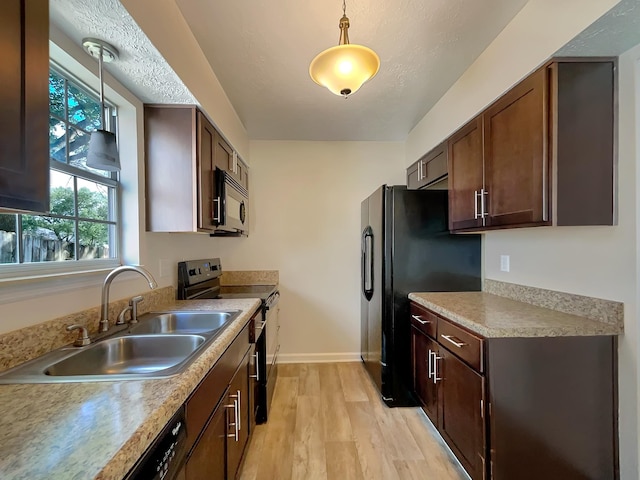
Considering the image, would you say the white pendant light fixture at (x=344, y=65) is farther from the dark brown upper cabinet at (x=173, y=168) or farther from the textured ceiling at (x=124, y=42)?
the dark brown upper cabinet at (x=173, y=168)

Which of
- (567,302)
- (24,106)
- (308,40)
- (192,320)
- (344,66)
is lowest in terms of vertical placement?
(192,320)

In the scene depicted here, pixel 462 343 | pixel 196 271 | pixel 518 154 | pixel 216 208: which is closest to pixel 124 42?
pixel 216 208

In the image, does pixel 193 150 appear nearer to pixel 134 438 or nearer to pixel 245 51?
pixel 245 51

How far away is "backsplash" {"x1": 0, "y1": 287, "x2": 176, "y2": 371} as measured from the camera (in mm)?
985

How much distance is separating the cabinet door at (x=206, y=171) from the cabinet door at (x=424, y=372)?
5.69 ft

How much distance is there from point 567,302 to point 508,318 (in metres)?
0.38

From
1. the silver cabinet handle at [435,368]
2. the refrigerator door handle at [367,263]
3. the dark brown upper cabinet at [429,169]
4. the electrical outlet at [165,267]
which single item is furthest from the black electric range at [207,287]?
the dark brown upper cabinet at [429,169]

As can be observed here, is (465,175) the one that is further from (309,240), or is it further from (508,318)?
(309,240)

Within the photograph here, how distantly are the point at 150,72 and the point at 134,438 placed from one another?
5.26 ft

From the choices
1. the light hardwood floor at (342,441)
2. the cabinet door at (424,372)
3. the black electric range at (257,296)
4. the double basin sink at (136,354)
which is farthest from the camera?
the black electric range at (257,296)

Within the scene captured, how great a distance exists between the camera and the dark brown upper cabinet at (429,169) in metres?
2.44

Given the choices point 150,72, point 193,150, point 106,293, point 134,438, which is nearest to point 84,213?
point 106,293

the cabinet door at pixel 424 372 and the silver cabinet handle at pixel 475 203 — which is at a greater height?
the silver cabinet handle at pixel 475 203

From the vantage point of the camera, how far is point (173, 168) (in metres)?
1.85
